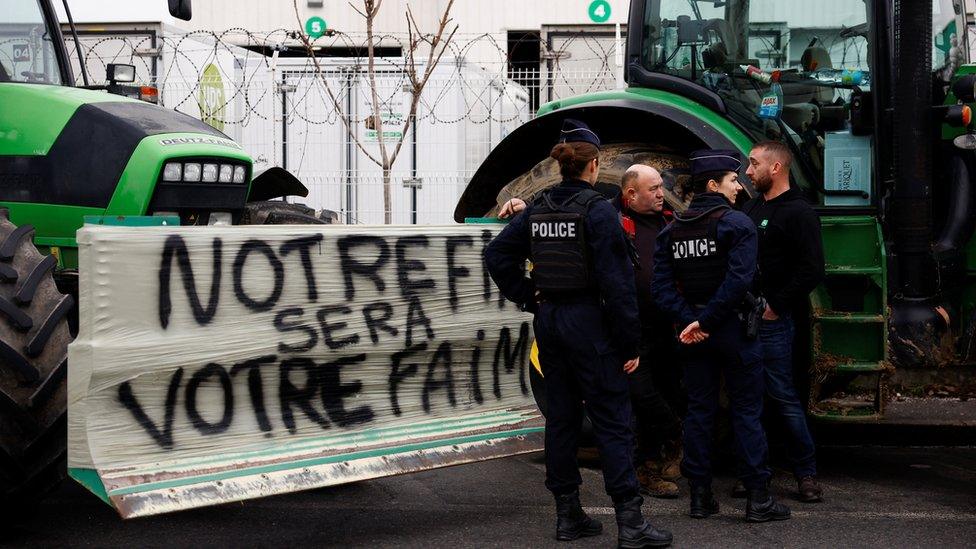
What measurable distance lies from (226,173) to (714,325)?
8.43ft

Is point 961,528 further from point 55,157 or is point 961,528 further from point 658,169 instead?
point 55,157

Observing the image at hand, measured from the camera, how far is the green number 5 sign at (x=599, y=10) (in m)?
18.8

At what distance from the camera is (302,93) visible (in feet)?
42.1

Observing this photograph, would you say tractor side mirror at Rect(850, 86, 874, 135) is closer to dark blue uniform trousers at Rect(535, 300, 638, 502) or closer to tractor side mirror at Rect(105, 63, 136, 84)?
dark blue uniform trousers at Rect(535, 300, 638, 502)

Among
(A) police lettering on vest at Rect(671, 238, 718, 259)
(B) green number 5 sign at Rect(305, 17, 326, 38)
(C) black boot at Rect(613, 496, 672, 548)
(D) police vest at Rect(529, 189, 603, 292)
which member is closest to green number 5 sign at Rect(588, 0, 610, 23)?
(B) green number 5 sign at Rect(305, 17, 326, 38)

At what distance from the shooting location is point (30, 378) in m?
4.83

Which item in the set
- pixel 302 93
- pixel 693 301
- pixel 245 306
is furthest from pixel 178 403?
pixel 302 93

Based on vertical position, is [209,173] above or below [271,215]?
above

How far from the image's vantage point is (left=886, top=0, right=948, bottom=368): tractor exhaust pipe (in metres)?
5.88

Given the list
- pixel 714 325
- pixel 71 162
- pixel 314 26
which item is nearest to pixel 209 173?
pixel 71 162

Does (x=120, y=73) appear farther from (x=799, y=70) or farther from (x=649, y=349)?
(x=799, y=70)

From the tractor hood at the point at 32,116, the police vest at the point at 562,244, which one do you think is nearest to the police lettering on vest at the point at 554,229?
the police vest at the point at 562,244

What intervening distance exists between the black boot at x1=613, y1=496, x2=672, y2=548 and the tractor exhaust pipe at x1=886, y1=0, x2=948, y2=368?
1.58 m

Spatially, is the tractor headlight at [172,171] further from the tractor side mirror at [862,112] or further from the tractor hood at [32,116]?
the tractor side mirror at [862,112]
